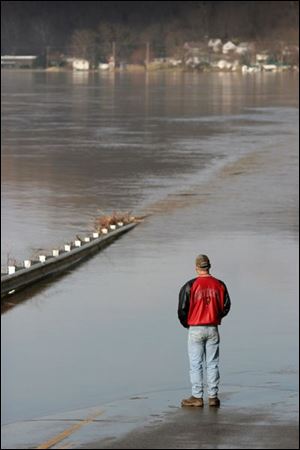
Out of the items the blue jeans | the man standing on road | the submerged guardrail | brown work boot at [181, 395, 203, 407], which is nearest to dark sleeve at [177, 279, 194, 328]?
the man standing on road

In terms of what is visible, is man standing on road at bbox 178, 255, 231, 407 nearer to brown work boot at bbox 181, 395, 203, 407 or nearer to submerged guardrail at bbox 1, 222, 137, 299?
brown work boot at bbox 181, 395, 203, 407

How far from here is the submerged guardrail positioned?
1834 cm

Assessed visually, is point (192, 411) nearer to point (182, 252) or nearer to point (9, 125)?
point (182, 252)

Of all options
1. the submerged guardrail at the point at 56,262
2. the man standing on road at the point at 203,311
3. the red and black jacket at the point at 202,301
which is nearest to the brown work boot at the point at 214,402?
the man standing on road at the point at 203,311

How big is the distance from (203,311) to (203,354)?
0.37m

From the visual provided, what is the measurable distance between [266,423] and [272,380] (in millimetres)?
2904

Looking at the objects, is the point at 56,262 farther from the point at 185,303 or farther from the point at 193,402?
the point at 185,303

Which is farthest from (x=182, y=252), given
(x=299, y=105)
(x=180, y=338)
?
(x=299, y=105)

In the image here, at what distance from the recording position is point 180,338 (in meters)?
15.1

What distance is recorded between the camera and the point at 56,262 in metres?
20.2

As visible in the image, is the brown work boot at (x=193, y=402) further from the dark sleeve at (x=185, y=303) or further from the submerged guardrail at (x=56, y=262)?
the submerged guardrail at (x=56, y=262)

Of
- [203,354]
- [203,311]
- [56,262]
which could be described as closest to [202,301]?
[203,311]

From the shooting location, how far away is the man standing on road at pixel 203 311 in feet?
33.2

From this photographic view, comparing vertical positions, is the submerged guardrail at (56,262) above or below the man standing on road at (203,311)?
below
